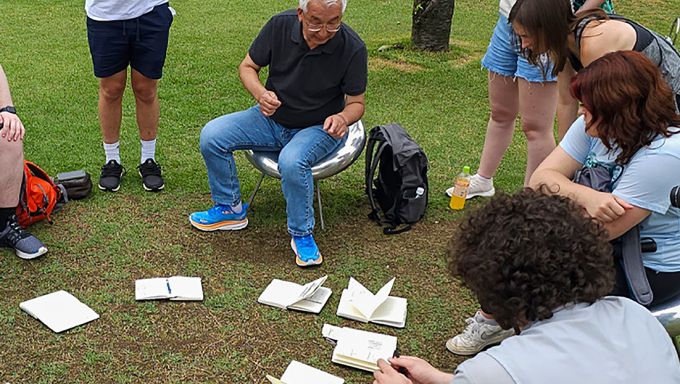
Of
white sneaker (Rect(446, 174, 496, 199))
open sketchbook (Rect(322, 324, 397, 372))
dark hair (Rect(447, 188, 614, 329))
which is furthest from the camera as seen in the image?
white sneaker (Rect(446, 174, 496, 199))

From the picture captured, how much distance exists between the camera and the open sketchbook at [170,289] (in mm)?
3270

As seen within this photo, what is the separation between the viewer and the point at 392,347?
118 inches

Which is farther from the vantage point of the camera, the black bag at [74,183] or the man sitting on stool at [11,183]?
the black bag at [74,183]

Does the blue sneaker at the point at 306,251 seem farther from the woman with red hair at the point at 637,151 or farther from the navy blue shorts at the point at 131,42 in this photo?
the woman with red hair at the point at 637,151

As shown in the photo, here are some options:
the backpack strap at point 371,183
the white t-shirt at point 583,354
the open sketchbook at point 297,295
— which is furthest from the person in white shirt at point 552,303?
the backpack strap at point 371,183

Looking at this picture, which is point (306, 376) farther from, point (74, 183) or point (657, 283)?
point (74, 183)

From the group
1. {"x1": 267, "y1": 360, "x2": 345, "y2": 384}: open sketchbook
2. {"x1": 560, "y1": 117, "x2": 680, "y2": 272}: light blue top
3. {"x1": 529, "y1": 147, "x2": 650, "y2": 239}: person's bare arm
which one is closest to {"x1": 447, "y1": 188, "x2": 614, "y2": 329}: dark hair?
{"x1": 529, "y1": 147, "x2": 650, "y2": 239}: person's bare arm

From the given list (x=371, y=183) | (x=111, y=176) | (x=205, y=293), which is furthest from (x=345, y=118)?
(x=111, y=176)

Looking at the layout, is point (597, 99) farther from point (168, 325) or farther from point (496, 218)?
point (168, 325)

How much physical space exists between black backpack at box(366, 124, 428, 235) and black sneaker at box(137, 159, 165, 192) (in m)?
1.31

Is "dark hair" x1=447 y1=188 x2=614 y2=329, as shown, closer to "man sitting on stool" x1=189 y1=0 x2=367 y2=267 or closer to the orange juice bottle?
"man sitting on stool" x1=189 y1=0 x2=367 y2=267

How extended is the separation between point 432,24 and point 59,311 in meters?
5.49

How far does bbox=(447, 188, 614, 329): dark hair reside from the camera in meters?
1.68

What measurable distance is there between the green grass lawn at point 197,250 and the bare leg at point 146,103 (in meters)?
0.34
